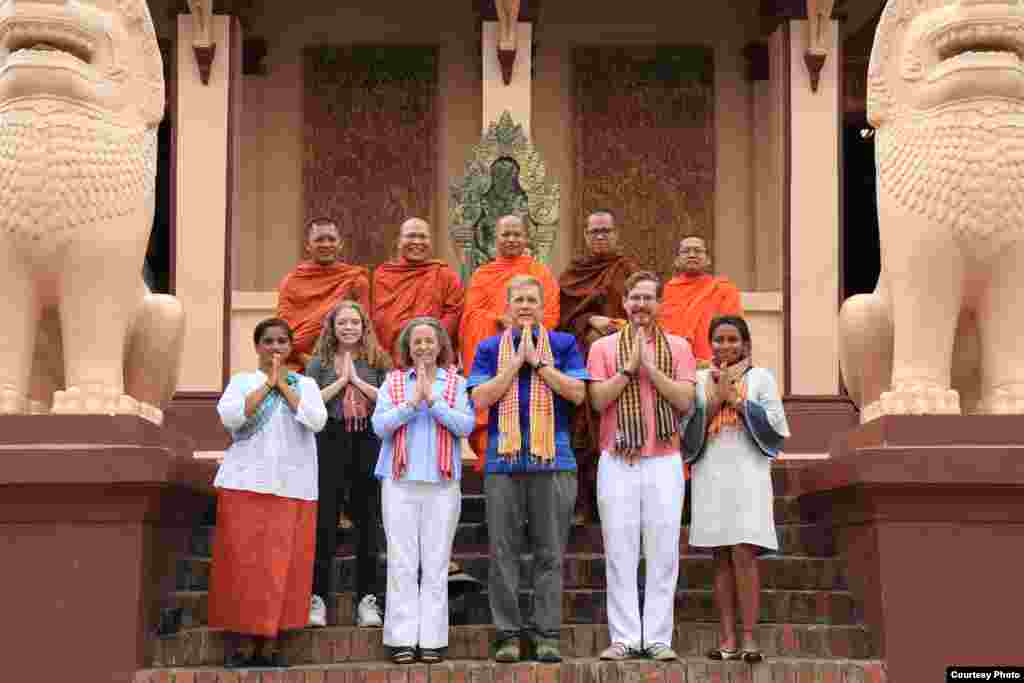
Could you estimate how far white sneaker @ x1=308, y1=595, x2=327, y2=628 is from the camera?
7.04m

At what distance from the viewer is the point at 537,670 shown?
21.9 ft

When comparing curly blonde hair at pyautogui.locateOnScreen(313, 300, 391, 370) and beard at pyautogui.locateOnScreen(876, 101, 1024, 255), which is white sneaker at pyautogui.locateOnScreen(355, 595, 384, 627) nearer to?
curly blonde hair at pyautogui.locateOnScreen(313, 300, 391, 370)

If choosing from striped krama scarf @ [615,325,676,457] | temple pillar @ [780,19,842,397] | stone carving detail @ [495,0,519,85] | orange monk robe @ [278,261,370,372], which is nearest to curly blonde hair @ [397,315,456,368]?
striped krama scarf @ [615,325,676,457]

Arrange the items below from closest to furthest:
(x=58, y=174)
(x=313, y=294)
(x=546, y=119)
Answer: (x=58, y=174) → (x=313, y=294) → (x=546, y=119)

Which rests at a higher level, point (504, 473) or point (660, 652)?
point (504, 473)

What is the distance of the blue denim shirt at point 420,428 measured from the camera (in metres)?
6.86

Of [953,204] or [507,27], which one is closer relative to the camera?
[953,204]

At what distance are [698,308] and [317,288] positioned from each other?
1852mm

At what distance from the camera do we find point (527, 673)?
22.0ft

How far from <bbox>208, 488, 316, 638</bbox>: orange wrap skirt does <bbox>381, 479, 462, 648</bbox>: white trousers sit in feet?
1.09

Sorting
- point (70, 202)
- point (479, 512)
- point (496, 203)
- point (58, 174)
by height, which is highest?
point (496, 203)

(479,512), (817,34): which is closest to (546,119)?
(817,34)

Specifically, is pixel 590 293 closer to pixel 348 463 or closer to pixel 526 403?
pixel 526 403
